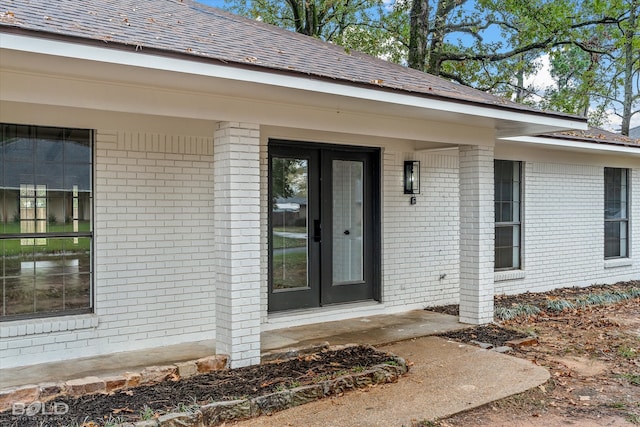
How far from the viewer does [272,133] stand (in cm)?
709

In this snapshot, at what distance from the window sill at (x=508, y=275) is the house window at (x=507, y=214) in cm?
12

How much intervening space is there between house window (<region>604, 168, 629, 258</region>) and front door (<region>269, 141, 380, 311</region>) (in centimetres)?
642

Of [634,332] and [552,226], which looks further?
[552,226]

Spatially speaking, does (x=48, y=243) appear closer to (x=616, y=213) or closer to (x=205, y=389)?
(x=205, y=389)

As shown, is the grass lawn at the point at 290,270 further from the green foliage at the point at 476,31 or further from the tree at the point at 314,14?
the tree at the point at 314,14

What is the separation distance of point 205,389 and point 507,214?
23.3ft

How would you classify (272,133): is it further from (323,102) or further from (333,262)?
(333,262)

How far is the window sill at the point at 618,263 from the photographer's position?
11758mm

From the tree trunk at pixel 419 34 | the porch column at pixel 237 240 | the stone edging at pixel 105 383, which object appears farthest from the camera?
the tree trunk at pixel 419 34

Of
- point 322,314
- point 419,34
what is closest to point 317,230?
point 322,314

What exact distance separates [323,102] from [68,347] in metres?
3.64

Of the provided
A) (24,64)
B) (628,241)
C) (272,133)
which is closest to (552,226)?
(628,241)

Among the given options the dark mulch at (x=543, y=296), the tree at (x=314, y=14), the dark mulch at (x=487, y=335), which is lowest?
the dark mulch at (x=487, y=335)

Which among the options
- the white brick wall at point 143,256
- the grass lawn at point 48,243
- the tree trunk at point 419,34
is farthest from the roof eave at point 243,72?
the tree trunk at point 419,34
